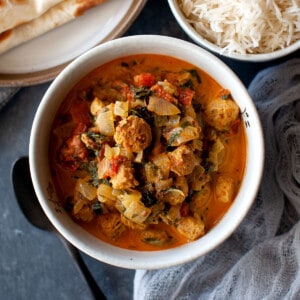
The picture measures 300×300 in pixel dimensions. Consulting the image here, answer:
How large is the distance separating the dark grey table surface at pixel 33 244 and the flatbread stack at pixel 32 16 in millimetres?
235

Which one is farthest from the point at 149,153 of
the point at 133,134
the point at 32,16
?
the point at 32,16

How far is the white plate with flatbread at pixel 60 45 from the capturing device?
2.09 metres

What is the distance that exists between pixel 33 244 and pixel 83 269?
278 millimetres

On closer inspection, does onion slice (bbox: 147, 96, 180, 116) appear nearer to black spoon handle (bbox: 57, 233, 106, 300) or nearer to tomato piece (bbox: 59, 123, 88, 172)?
tomato piece (bbox: 59, 123, 88, 172)

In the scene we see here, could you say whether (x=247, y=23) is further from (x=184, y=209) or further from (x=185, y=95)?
(x=184, y=209)

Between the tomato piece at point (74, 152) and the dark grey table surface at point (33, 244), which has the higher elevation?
the tomato piece at point (74, 152)

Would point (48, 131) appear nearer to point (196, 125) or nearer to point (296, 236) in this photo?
point (196, 125)

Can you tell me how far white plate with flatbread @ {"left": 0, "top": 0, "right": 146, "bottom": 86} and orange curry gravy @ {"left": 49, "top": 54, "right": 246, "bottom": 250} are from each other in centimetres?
36

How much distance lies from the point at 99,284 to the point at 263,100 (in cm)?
104

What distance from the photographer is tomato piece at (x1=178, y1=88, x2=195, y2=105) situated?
174cm

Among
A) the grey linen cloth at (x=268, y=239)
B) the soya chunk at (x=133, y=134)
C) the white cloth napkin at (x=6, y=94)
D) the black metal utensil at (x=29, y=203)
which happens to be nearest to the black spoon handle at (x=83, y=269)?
the black metal utensil at (x=29, y=203)

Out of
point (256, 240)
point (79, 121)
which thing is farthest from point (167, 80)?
point (256, 240)

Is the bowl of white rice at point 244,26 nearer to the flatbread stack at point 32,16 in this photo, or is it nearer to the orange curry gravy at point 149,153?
the orange curry gravy at point 149,153

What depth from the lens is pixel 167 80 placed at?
1.78 meters
